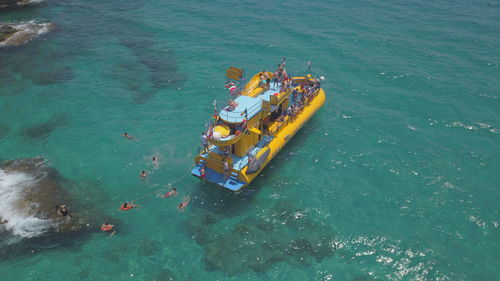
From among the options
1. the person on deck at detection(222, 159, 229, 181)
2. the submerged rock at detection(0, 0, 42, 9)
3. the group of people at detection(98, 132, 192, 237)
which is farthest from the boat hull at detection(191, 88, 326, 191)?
the submerged rock at detection(0, 0, 42, 9)

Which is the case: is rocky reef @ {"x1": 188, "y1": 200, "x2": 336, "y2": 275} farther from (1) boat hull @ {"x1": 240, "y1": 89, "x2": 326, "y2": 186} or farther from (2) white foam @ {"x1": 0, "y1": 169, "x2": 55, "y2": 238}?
(2) white foam @ {"x1": 0, "y1": 169, "x2": 55, "y2": 238}

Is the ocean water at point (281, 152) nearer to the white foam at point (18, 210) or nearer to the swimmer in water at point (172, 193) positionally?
the swimmer in water at point (172, 193)

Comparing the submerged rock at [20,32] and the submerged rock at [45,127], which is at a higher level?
the submerged rock at [20,32]

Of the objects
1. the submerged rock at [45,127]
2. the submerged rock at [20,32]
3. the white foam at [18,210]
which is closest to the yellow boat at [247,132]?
the white foam at [18,210]

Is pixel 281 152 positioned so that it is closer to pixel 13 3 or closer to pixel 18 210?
pixel 18 210

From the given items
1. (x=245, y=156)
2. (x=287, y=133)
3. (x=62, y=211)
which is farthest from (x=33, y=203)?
(x=287, y=133)

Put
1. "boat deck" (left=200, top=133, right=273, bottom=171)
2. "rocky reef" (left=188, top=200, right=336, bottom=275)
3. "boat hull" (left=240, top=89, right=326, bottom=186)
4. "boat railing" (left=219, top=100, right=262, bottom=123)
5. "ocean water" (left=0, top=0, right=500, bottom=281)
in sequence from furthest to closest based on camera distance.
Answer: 1. "boat hull" (left=240, top=89, right=326, bottom=186)
2. "boat deck" (left=200, top=133, right=273, bottom=171)
3. "boat railing" (left=219, top=100, right=262, bottom=123)
4. "ocean water" (left=0, top=0, right=500, bottom=281)
5. "rocky reef" (left=188, top=200, right=336, bottom=275)
